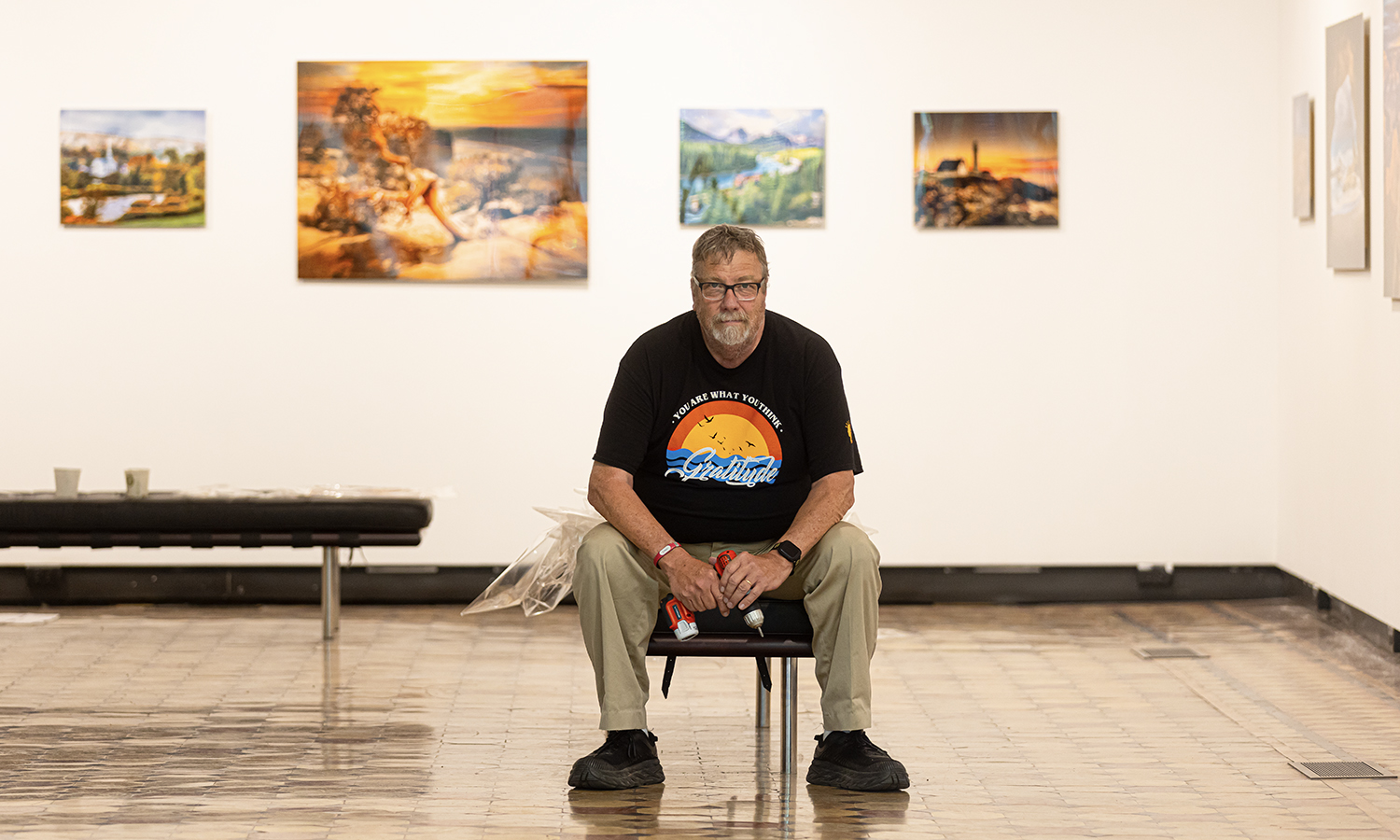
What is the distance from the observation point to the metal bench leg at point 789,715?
3.25 m

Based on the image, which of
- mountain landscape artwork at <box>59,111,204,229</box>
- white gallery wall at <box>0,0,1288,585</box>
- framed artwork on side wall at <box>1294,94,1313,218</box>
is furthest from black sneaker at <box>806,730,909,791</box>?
mountain landscape artwork at <box>59,111,204,229</box>

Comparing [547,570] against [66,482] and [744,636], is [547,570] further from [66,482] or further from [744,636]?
[66,482]

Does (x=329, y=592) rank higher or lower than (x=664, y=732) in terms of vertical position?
higher

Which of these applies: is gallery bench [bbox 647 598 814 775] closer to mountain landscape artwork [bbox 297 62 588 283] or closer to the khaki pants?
the khaki pants

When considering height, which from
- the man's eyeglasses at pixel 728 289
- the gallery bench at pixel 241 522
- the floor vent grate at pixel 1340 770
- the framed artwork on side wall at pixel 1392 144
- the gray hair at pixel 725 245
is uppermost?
the framed artwork on side wall at pixel 1392 144

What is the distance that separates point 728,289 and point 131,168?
3431 millimetres

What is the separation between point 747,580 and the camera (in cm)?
311

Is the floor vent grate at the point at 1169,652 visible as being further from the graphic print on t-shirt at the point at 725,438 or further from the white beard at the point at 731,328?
the white beard at the point at 731,328

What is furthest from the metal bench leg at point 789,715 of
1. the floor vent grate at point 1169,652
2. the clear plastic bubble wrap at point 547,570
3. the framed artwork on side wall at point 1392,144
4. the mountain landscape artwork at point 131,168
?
the mountain landscape artwork at point 131,168

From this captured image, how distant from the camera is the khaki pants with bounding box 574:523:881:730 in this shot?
3131 mm

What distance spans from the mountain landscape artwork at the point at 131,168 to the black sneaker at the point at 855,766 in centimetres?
368

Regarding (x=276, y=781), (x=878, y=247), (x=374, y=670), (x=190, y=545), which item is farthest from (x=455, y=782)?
(x=878, y=247)

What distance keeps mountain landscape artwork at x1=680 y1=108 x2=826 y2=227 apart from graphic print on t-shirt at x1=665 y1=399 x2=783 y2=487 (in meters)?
2.48

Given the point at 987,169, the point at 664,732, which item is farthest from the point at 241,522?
the point at 987,169
